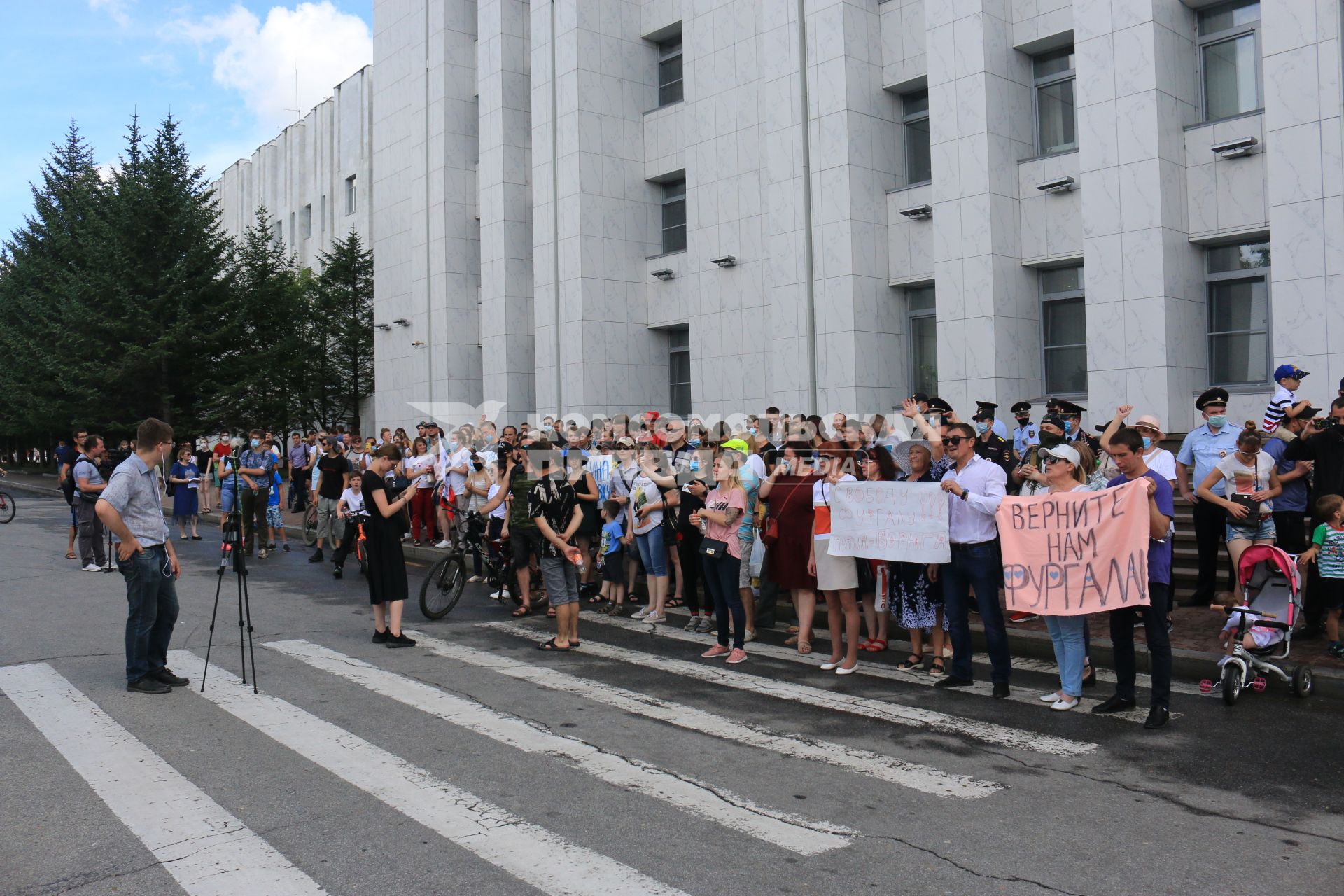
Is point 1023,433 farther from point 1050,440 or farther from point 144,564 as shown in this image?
point 144,564

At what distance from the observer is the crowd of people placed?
827 centimetres

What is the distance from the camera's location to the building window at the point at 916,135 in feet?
67.5

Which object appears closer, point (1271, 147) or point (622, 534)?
point (622, 534)

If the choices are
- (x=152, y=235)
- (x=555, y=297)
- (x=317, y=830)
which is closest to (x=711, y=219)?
(x=555, y=297)

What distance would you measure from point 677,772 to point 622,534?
644 cm

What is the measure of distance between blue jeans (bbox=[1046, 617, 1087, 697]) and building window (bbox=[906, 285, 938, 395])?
1273cm

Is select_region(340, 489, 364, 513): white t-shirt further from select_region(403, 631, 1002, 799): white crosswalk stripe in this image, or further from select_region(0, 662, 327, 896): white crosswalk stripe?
select_region(0, 662, 327, 896): white crosswalk stripe

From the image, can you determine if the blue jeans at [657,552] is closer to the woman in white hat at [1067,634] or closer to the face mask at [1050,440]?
the face mask at [1050,440]

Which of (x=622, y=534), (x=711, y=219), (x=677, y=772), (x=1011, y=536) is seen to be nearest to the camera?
(x=677, y=772)

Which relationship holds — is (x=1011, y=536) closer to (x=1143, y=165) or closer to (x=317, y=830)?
(x=317, y=830)

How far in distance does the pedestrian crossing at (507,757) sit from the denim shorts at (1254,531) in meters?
3.72

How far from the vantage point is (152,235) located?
38.6m

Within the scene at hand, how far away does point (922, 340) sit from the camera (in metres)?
20.7

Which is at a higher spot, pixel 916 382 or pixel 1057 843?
pixel 916 382
